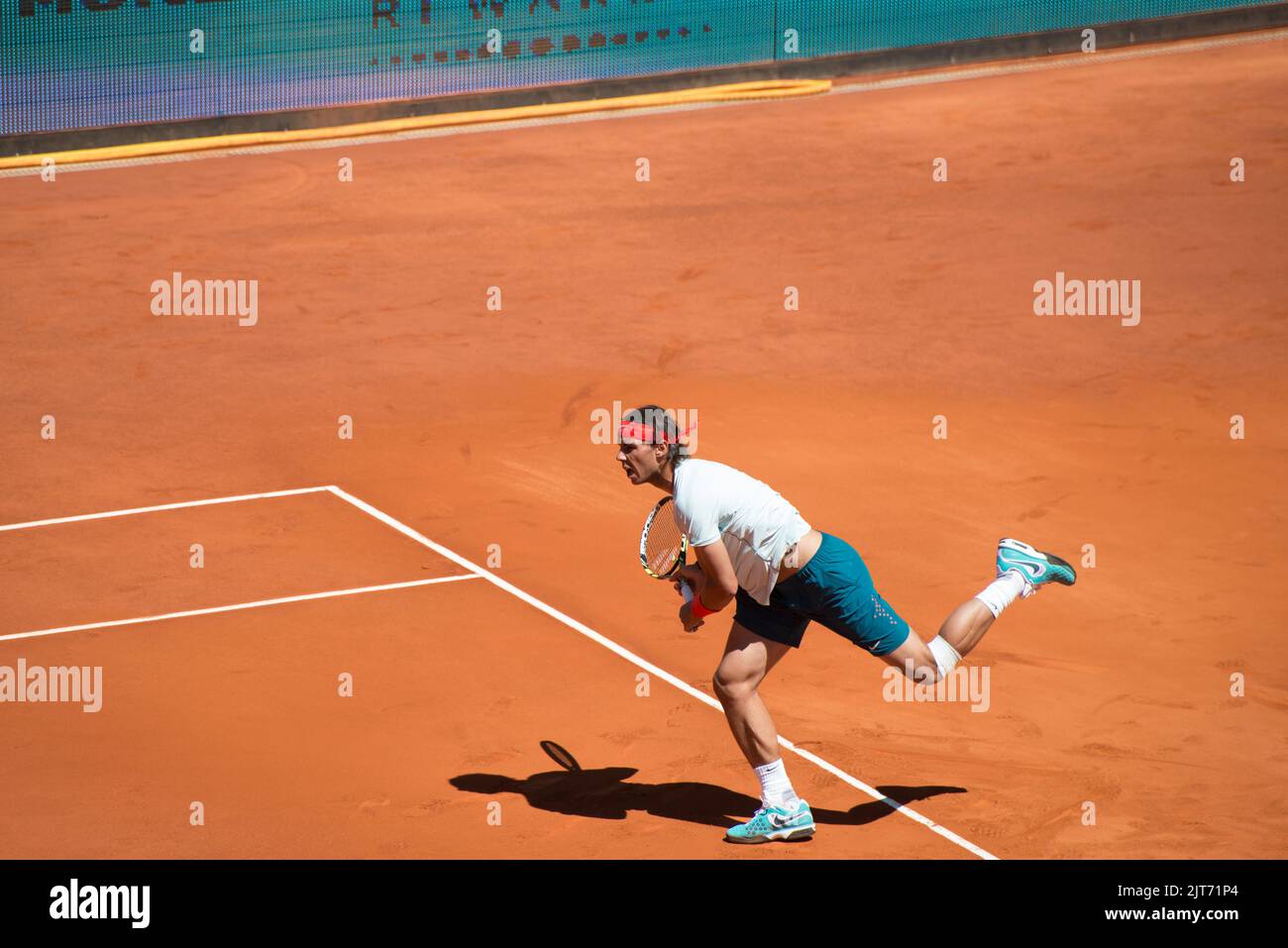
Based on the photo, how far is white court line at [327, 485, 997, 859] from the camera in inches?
305

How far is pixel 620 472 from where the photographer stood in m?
13.0

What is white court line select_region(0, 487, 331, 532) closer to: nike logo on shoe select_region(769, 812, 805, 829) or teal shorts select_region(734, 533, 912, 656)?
teal shorts select_region(734, 533, 912, 656)

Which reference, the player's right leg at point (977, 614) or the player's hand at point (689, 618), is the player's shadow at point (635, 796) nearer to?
the player's right leg at point (977, 614)

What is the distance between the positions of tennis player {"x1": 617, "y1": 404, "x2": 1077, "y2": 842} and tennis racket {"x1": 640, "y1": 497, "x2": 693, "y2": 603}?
0.07 m

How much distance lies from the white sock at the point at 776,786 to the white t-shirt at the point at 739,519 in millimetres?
759

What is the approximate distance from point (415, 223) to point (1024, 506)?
33.4 feet

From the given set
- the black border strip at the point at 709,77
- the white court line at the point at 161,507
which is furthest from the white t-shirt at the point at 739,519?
the black border strip at the point at 709,77

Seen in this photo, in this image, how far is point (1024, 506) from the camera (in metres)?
12.0

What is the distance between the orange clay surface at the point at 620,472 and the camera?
→ 8.25 meters

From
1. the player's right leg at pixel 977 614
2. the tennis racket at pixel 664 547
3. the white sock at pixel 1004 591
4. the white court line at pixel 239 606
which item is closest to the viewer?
the tennis racket at pixel 664 547

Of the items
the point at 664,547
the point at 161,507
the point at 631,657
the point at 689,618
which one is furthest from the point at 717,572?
the point at 161,507

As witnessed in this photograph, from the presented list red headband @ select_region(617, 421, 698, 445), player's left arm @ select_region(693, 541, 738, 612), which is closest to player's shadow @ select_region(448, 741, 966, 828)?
player's left arm @ select_region(693, 541, 738, 612)

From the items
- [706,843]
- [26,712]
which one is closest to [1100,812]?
[706,843]

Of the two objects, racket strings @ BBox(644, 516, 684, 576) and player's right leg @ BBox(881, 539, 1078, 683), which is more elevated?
racket strings @ BBox(644, 516, 684, 576)
